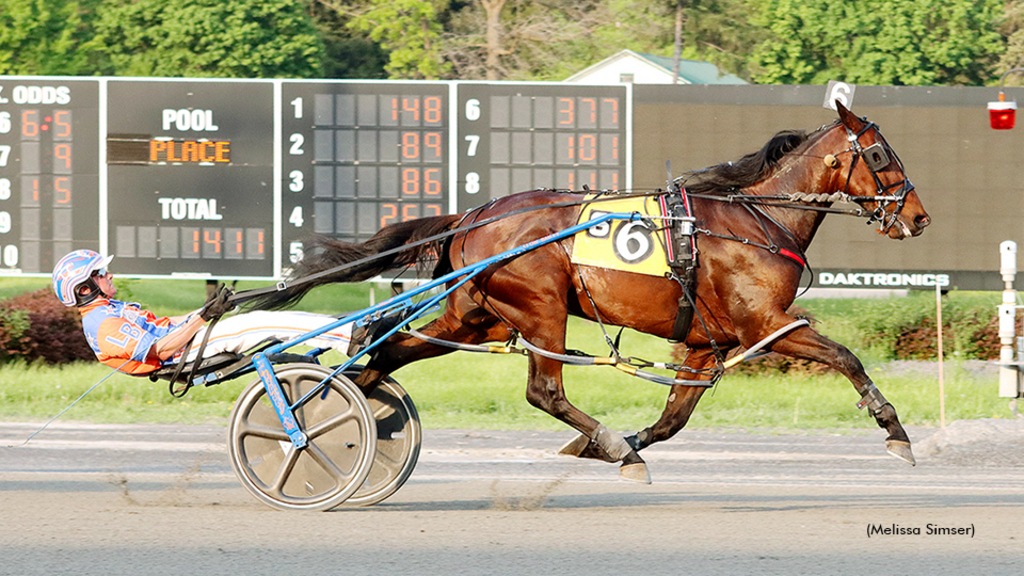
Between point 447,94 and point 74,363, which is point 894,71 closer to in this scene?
point 447,94

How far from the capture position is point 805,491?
294 inches

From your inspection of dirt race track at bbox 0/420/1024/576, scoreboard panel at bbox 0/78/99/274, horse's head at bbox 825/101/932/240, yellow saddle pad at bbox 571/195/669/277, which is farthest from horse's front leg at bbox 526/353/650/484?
scoreboard panel at bbox 0/78/99/274

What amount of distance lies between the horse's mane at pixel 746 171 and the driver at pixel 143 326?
84.8 inches

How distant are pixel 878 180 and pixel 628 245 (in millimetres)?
1359

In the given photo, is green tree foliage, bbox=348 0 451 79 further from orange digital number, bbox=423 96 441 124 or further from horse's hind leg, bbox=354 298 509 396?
horse's hind leg, bbox=354 298 509 396

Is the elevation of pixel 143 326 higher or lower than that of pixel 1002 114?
lower

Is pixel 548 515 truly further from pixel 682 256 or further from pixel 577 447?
pixel 682 256

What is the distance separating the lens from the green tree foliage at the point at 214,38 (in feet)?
114

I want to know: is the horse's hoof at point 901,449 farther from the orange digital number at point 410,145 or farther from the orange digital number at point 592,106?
the orange digital number at point 410,145

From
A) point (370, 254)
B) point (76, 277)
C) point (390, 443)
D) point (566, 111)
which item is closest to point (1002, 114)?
point (566, 111)

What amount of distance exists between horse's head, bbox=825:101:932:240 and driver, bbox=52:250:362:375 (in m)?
2.88

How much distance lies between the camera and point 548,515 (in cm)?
655

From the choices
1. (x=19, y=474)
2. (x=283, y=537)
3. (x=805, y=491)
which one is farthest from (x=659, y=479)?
(x=19, y=474)

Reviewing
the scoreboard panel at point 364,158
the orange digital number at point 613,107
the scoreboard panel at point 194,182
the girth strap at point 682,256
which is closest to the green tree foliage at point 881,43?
the orange digital number at point 613,107
